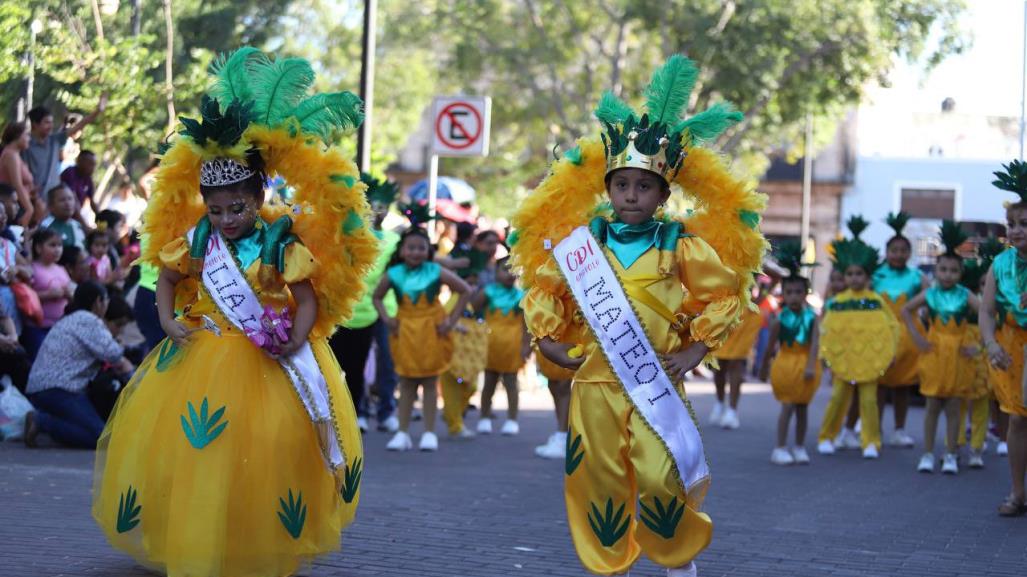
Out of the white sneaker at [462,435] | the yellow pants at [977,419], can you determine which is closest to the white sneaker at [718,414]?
the white sneaker at [462,435]

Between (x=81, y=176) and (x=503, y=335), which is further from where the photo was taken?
(x=81, y=176)

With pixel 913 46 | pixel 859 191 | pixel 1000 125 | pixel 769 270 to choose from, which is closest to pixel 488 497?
pixel 769 270

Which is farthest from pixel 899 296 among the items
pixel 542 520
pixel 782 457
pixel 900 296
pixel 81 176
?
pixel 81 176

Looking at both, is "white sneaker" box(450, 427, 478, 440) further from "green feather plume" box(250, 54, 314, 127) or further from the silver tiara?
the silver tiara

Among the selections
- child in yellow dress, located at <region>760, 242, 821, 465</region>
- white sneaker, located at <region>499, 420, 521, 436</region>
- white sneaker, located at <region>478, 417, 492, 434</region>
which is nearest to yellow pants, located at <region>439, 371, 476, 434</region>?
white sneaker, located at <region>478, 417, 492, 434</region>

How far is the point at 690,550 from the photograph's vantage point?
20.6 feet

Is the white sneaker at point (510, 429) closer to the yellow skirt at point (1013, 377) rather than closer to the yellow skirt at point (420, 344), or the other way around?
the yellow skirt at point (420, 344)

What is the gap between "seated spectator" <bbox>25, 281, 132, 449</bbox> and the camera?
37.5ft

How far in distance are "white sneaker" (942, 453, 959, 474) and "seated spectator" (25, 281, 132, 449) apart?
6.35m

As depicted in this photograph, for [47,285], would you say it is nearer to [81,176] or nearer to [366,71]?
[81,176]

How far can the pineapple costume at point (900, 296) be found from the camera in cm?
1381

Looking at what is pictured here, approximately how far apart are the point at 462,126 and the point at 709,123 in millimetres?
9917

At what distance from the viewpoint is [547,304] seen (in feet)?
21.6

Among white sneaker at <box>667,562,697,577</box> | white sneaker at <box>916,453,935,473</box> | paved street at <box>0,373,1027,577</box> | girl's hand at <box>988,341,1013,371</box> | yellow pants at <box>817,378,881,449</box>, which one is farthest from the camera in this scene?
yellow pants at <box>817,378,881,449</box>
